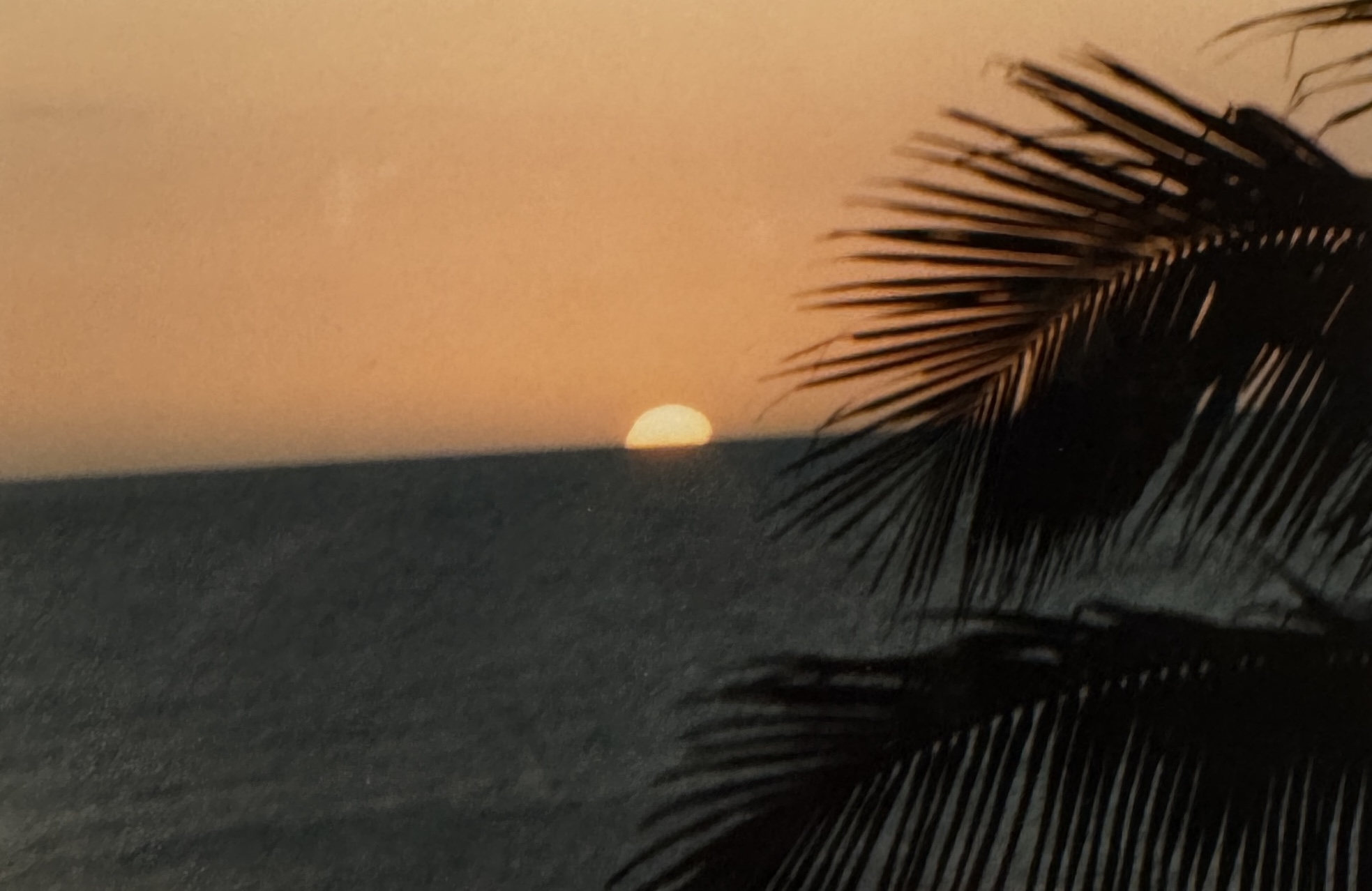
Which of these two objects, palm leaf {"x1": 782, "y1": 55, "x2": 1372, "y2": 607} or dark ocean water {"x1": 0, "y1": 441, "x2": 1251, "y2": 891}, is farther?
dark ocean water {"x1": 0, "y1": 441, "x2": 1251, "y2": 891}

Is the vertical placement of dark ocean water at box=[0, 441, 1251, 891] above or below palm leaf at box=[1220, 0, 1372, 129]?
below

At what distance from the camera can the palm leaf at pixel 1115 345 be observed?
64cm

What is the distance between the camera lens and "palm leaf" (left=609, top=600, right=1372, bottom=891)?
63 cm

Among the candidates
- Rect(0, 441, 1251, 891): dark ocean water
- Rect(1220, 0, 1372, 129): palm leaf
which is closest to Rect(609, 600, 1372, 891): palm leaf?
Rect(0, 441, 1251, 891): dark ocean water

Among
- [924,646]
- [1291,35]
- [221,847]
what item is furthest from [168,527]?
[1291,35]

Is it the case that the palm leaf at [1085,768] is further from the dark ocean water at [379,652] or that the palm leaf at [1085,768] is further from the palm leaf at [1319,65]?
the palm leaf at [1319,65]

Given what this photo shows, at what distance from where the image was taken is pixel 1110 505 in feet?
2.43

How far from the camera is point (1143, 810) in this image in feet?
2.14

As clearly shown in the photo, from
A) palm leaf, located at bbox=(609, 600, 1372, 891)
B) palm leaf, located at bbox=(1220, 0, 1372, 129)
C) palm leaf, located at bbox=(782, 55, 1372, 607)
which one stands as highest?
palm leaf, located at bbox=(1220, 0, 1372, 129)

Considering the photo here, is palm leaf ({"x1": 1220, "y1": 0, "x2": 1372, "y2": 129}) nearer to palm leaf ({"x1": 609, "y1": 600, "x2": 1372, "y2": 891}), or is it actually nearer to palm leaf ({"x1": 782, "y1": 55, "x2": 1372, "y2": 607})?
palm leaf ({"x1": 782, "y1": 55, "x2": 1372, "y2": 607})

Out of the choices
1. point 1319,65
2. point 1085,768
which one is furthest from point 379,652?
point 1319,65

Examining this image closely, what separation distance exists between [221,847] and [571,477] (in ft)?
1.28

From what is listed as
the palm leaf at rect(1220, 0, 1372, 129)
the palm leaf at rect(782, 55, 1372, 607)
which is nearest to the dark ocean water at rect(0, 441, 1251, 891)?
the palm leaf at rect(782, 55, 1372, 607)

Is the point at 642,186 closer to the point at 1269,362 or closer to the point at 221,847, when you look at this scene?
the point at 1269,362
